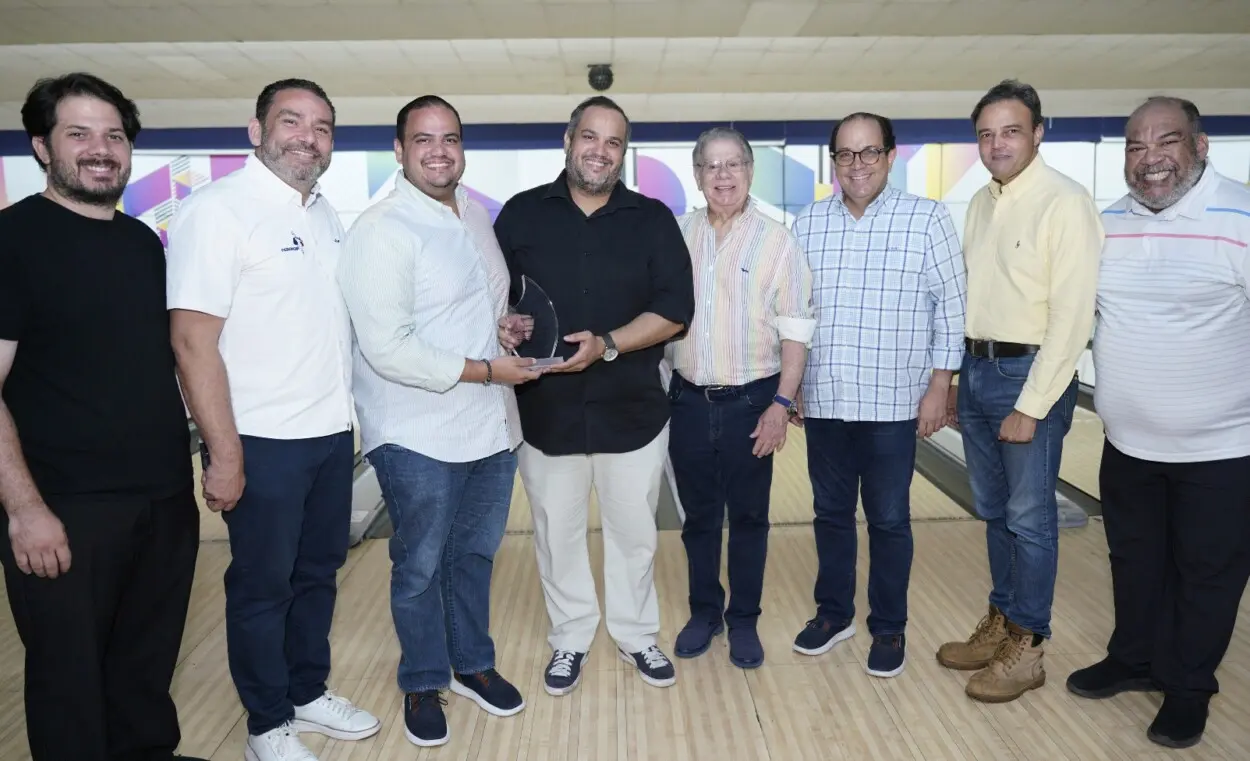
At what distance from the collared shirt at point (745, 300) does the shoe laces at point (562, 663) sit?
2.65 feet

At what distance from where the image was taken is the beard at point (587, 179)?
2127 mm

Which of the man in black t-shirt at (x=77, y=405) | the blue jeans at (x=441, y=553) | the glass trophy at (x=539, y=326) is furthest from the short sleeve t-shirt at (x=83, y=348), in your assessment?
the glass trophy at (x=539, y=326)

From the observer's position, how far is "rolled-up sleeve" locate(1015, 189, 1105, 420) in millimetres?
2072

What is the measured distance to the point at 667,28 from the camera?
511 centimetres

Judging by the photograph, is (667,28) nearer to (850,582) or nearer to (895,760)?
(850,582)

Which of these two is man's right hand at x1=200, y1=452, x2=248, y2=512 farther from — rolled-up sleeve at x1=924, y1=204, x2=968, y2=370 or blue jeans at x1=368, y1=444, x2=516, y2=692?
rolled-up sleeve at x1=924, y1=204, x2=968, y2=370

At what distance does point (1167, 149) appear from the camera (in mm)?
2006

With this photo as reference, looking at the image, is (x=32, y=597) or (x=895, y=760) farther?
(x=895, y=760)

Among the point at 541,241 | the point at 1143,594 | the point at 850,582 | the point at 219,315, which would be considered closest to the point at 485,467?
the point at 541,241

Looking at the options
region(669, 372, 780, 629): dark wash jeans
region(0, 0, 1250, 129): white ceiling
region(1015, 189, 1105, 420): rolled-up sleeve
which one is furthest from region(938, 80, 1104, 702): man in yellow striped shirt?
region(0, 0, 1250, 129): white ceiling

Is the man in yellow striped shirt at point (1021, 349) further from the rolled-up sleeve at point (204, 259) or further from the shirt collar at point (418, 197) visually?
the rolled-up sleeve at point (204, 259)

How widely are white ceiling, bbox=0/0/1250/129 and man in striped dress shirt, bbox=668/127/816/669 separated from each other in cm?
278

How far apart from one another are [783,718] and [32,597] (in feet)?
5.36

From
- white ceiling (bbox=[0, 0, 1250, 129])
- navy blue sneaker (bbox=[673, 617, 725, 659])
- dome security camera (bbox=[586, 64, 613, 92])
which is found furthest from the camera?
dome security camera (bbox=[586, 64, 613, 92])
